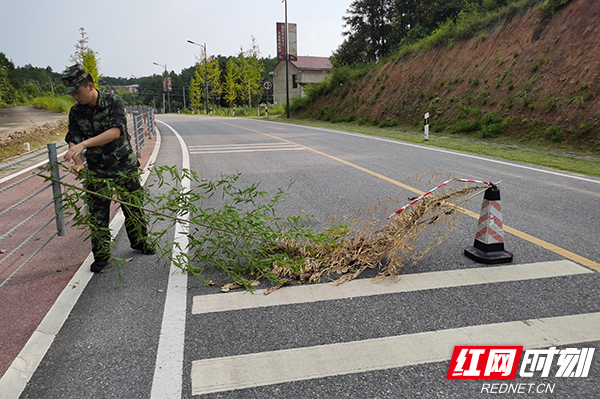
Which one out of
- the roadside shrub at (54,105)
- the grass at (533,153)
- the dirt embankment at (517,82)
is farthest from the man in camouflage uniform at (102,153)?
the roadside shrub at (54,105)

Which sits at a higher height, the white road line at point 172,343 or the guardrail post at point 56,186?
the guardrail post at point 56,186

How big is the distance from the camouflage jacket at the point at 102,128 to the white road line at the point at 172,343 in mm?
1231

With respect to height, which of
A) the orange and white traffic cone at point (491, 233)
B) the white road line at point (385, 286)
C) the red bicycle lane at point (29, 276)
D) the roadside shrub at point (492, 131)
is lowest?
the red bicycle lane at point (29, 276)

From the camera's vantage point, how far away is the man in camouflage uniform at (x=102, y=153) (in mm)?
3996

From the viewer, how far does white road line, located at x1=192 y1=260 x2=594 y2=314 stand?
135 inches

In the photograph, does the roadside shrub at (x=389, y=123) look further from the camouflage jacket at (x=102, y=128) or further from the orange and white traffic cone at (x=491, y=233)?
the camouflage jacket at (x=102, y=128)

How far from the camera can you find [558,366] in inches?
100

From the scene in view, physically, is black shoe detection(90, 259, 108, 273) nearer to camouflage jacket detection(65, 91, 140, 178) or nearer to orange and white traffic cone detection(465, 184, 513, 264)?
camouflage jacket detection(65, 91, 140, 178)

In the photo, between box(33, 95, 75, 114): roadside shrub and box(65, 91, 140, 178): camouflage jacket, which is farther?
box(33, 95, 75, 114): roadside shrub

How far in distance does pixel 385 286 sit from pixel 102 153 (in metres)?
2.98

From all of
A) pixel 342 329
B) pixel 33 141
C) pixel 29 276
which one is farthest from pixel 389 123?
pixel 342 329

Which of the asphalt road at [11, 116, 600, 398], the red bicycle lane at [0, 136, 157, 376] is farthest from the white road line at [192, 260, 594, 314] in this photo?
the red bicycle lane at [0, 136, 157, 376]

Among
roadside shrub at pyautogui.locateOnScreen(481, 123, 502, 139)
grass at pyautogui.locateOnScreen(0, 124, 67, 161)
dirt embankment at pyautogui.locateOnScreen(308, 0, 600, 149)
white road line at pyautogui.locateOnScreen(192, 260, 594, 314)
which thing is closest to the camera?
white road line at pyautogui.locateOnScreen(192, 260, 594, 314)

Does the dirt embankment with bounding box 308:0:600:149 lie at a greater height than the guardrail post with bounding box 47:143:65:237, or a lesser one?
greater
